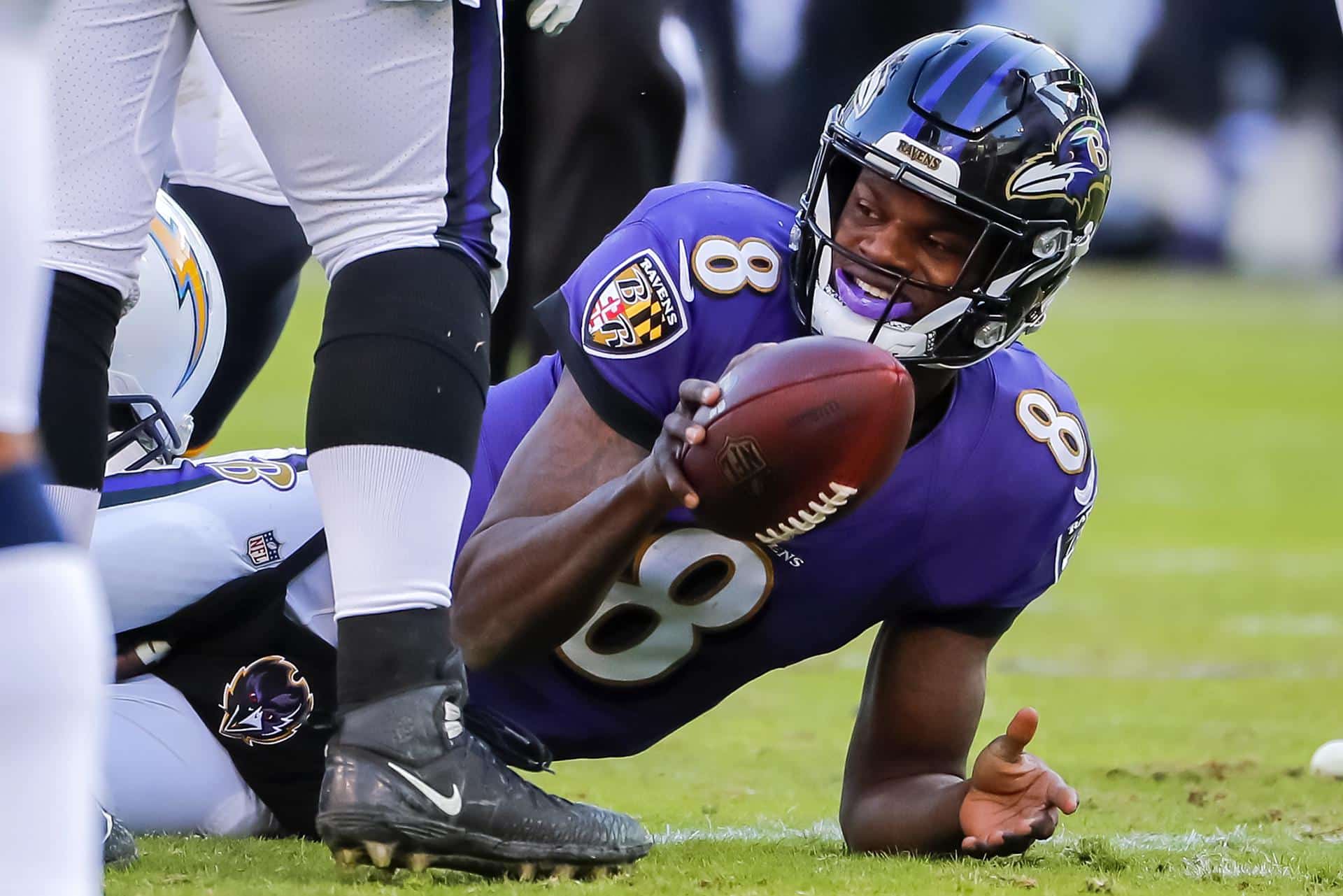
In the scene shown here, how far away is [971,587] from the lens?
2.20 m

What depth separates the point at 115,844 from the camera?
6.13 ft

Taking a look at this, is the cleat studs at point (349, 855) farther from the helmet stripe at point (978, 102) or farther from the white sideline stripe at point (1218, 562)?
the white sideline stripe at point (1218, 562)

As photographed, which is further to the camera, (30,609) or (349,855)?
(349,855)

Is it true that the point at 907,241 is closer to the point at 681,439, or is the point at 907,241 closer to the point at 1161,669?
the point at 681,439

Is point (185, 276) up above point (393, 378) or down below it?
below

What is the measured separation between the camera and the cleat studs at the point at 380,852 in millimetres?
1685

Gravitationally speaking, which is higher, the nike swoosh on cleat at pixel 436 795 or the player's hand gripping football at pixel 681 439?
the player's hand gripping football at pixel 681 439

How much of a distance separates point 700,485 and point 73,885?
81 cm

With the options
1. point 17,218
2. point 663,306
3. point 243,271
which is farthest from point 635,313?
point 17,218

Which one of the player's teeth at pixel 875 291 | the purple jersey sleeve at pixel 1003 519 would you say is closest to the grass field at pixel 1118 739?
the purple jersey sleeve at pixel 1003 519

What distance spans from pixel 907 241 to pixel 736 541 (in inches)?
16.5

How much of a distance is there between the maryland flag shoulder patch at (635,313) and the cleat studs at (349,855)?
0.69 meters

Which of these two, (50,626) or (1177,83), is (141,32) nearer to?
(50,626)

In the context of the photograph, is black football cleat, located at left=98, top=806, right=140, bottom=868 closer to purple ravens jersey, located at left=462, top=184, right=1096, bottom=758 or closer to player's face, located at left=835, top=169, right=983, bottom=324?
purple ravens jersey, located at left=462, top=184, right=1096, bottom=758
